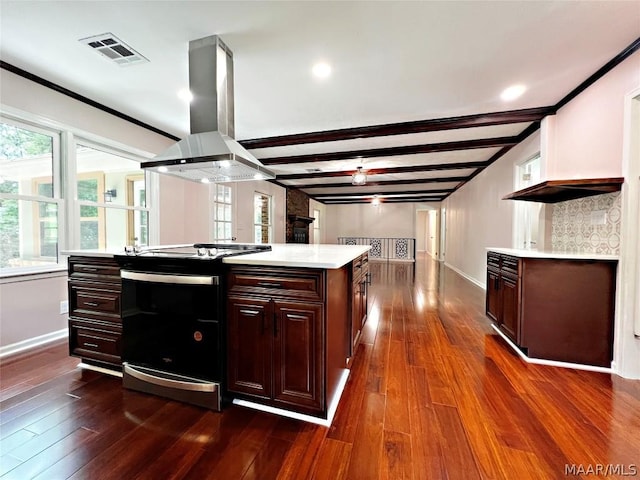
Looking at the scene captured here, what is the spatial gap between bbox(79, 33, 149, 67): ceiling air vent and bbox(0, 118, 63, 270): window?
3.78 feet

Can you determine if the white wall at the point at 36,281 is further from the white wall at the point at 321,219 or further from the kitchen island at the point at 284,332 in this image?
the white wall at the point at 321,219

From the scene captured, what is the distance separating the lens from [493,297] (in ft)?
9.88

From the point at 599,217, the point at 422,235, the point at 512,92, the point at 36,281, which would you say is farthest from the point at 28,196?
the point at 422,235

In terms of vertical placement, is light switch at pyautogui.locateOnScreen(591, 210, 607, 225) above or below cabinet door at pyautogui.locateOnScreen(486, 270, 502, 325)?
above

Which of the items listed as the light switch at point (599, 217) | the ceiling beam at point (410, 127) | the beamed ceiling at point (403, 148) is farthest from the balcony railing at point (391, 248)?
the light switch at point (599, 217)

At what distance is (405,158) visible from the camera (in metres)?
5.02

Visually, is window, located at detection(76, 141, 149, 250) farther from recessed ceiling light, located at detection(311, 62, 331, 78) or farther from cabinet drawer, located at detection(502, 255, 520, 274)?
cabinet drawer, located at detection(502, 255, 520, 274)

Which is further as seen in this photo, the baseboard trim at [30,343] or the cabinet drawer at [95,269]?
the baseboard trim at [30,343]

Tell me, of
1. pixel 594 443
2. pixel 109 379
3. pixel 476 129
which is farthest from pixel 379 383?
pixel 476 129

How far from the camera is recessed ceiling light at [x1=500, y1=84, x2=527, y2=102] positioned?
8.71 feet

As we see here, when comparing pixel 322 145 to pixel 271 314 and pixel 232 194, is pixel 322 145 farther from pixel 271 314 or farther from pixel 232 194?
pixel 271 314

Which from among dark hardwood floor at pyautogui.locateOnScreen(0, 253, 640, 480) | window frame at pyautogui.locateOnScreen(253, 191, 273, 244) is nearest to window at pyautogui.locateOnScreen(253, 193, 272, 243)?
window frame at pyautogui.locateOnScreen(253, 191, 273, 244)

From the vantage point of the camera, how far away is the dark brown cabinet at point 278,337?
1534 mm

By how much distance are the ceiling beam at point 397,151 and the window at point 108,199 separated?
232 centimetres
